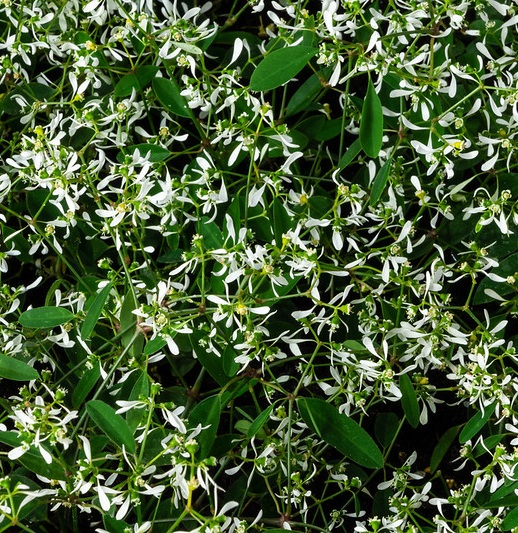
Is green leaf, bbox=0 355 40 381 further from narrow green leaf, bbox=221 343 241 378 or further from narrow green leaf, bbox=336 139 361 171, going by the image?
narrow green leaf, bbox=336 139 361 171

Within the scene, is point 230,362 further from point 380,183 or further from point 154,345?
point 380,183

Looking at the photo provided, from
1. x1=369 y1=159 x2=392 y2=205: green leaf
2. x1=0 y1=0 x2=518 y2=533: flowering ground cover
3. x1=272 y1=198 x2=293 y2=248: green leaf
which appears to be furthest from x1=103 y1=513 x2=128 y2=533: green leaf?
x1=369 y1=159 x2=392 y2=205: green leaf

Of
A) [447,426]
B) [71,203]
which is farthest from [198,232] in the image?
[447,426]

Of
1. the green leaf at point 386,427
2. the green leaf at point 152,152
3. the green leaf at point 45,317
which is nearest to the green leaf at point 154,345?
the green leaf at point 45,317

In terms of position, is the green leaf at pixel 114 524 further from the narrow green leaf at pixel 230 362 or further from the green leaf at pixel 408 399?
the green leaf at pixel 408 399

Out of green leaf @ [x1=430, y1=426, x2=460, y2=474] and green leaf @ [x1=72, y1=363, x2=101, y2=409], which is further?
green leaf @ [x1=430, y1=426, x2=460, y2=474]

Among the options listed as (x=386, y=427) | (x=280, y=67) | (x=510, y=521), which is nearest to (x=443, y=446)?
(x=386, y=427)

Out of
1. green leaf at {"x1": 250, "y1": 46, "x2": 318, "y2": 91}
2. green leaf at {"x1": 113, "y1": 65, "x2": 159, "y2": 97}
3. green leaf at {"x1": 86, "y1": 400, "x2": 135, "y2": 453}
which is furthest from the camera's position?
green leaf at {"x1": 113, "y1": 65, "x2": 159, "y2": 97}

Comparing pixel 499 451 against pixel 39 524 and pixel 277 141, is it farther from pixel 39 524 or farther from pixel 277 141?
pixel 39 524
